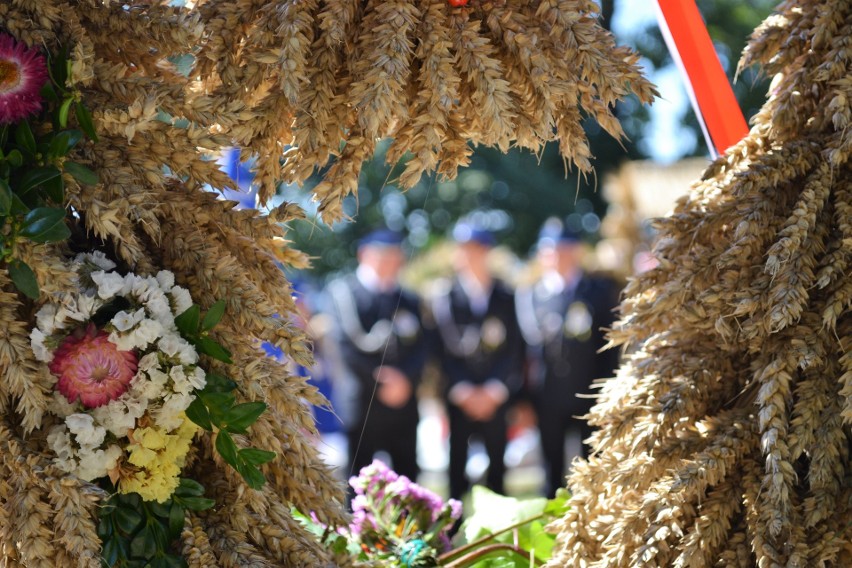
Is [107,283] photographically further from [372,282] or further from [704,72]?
[372,282]

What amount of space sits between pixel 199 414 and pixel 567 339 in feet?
15.1

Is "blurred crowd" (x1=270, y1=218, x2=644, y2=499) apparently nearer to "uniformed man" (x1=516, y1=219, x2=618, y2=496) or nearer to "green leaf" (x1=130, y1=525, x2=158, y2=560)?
"uniformed man" (x1=516, y1=219, x2=618, y2=496)

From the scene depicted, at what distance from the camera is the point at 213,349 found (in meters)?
1.06

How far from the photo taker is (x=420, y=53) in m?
1.08

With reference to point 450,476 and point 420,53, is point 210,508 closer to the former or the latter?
point 420,53

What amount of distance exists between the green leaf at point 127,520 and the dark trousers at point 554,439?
186 inches


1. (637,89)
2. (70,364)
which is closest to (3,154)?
(70,364)

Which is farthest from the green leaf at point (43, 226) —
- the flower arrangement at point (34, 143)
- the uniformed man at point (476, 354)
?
the uniformed man at point (476, 354)

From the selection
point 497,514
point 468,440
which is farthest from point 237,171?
point 468,440

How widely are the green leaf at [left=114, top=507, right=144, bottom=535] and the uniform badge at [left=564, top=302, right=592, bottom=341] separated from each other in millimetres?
4608

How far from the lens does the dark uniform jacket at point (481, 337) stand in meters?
5.54

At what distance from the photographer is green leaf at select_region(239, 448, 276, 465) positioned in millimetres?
1061

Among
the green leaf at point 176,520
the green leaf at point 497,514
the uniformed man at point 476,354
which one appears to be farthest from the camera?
the uniformed man at point 476,354

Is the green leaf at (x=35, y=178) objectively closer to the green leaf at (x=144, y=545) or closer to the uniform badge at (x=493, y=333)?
the green leaf at (x=144, y=545)
